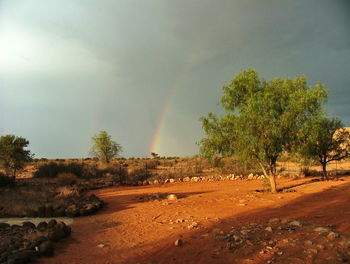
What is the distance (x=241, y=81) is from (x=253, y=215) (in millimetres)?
9045

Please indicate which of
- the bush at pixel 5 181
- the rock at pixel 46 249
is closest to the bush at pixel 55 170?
the bush at pixel 5 181

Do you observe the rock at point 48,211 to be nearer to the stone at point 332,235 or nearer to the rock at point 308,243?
the rock at point 308,243

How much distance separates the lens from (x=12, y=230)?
10844 millimetres

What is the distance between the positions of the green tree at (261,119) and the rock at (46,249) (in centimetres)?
1129

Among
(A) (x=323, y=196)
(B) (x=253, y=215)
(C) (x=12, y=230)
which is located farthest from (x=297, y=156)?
(C) (x=12, y=230)

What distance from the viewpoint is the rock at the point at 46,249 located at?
7.95 meters

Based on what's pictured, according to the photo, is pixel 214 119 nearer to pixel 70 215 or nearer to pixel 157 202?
pixel 157 202

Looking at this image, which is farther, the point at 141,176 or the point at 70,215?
the point at 141,176

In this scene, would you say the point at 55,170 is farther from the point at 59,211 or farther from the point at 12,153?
the point at 59,211

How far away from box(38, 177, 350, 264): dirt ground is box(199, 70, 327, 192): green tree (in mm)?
2923

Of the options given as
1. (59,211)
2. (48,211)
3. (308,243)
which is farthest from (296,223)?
(48,211)

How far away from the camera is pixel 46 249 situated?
26.3 ft

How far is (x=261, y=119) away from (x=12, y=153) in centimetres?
2867

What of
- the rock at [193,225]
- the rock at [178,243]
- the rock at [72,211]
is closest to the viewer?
the rock at [178,243]
